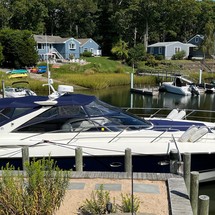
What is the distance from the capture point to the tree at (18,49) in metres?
47.0

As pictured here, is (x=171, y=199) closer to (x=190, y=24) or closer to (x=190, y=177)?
(x=190, y=177)

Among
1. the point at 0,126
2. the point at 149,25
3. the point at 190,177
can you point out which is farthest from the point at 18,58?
the point at 190,177

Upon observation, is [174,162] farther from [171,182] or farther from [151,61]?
[151,61]

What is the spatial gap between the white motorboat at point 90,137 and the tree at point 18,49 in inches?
1529

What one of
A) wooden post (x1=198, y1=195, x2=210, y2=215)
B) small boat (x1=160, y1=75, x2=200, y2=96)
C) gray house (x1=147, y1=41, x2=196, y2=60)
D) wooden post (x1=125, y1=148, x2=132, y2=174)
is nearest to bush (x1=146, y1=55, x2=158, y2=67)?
gray house (x1=147, y1=41, x2=196, y2=60)

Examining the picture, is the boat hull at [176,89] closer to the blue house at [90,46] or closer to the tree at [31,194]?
the blue house at [90,46]

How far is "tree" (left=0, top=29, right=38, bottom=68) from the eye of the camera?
46969 millimetres

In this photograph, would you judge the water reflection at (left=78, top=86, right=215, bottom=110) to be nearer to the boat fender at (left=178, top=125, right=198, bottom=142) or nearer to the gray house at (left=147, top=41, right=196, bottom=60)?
the boat fender at (left=178, top=125, right=198, bottom=142)

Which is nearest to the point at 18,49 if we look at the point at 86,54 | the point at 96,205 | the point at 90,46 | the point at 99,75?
the point at 99,75

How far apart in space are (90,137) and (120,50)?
52.1 m

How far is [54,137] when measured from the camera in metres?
9.17

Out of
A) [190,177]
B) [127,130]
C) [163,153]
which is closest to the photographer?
[190,177]

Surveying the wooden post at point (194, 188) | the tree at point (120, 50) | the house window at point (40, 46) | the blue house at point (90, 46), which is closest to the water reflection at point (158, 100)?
the wooden post at point (194, 188)

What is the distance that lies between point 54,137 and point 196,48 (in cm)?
5976
